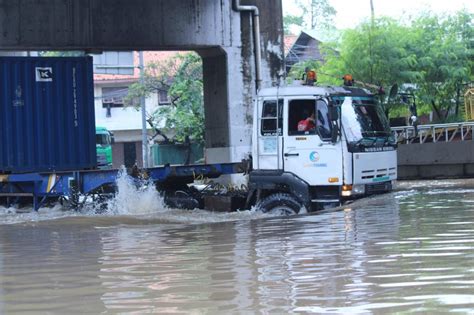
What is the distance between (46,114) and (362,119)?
268 inches

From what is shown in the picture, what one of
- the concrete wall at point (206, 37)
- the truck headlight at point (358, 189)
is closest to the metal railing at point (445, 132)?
the concrete wall at point (206, 37)

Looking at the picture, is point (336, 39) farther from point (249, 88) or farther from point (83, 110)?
point (83, 110)

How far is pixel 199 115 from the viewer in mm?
33531

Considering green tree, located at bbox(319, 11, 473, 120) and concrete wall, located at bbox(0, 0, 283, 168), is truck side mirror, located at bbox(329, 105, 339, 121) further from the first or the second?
green tree, located at bbox(319, 11, 473, 120)

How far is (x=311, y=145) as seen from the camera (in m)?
11.8

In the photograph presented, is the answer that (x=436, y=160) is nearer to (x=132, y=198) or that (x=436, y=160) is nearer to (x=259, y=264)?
(x=132, y=198)

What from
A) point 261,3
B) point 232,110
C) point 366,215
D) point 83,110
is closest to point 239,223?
point 366,215

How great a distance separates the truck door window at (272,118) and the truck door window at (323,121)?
67 cm

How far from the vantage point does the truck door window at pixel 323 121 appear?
11.5 meters

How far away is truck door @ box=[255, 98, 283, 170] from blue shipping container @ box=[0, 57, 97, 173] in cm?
476

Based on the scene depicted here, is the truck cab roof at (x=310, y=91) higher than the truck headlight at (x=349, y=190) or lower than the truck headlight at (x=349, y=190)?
higher

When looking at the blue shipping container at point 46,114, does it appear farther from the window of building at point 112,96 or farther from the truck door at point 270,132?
the window of building at point 112,96

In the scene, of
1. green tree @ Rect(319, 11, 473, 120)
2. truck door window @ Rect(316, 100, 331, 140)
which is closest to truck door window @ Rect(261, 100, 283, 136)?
truck door window @ Rect(316, 100, 331, 140)

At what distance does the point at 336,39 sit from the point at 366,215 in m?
19.3
